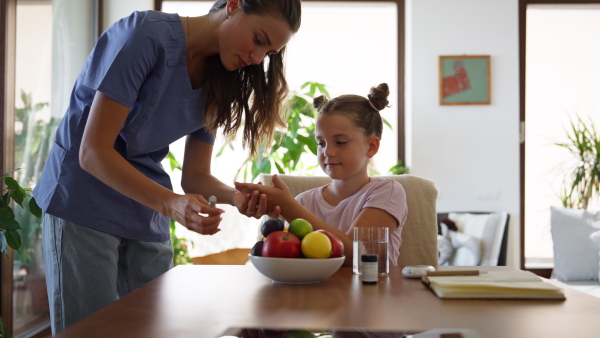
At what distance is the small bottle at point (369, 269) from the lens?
1.29 m

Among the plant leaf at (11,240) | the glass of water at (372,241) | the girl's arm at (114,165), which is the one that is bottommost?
the plant leaf at (11,240)

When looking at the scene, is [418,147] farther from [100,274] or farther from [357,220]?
[100,274]

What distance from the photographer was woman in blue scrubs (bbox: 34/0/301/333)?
4.42 feet

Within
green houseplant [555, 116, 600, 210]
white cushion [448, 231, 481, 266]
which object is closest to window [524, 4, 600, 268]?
green houseplant [555, 116, 600, 210]

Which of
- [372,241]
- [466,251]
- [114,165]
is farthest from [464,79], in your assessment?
[114,165]

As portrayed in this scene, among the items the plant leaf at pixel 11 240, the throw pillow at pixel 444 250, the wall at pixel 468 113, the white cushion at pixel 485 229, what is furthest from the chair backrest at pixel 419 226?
the wall at pixel 468 113

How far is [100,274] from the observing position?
4.64 feet

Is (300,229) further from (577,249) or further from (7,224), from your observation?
(577,249)

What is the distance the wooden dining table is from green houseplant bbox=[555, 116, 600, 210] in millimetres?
3671

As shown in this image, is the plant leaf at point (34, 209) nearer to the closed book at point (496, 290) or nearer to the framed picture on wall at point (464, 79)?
the closed book at point (496, 290)

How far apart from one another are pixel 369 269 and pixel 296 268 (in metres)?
0.15

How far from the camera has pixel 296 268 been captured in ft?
4.09

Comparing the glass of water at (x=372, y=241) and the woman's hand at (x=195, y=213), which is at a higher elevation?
the woman's hand at (x=195, y=213)

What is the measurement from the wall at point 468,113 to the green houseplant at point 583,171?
37 centimetres
